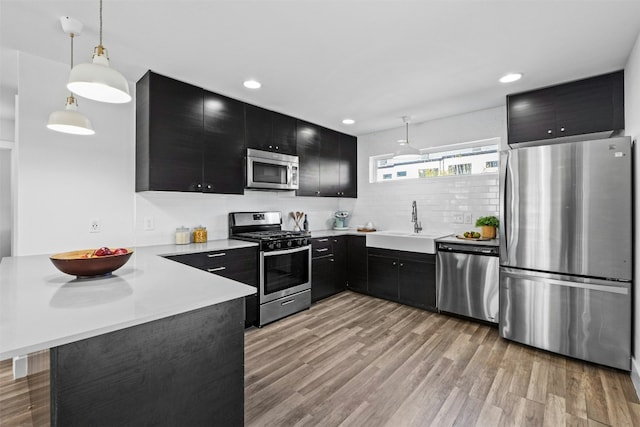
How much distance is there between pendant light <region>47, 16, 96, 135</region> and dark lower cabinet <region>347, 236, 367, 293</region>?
328cm

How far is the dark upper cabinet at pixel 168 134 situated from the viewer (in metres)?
2.66

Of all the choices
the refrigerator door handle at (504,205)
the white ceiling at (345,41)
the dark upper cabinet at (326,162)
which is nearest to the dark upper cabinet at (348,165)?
the dark upper cabinet at (326,162)

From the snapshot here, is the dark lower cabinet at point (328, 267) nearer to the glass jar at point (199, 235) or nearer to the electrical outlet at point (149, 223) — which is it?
the glass jar at point (199, 235)

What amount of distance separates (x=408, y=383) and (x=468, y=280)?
1.57 meters

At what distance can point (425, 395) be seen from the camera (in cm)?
203

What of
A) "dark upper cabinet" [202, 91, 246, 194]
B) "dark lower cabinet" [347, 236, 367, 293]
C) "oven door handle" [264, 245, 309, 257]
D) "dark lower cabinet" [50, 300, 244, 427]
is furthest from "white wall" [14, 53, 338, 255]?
"dark lower cabinet" [347, 236, 367, 293]

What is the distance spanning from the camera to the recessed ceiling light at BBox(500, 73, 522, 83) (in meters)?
2.67

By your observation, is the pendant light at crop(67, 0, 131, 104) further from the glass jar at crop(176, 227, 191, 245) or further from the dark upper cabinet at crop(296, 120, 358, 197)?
the dark upper cabinet at crop(296, 120, 358, 197)

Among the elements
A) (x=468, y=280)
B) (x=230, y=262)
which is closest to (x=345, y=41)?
(x=230, y=262)

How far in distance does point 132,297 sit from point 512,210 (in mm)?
3038

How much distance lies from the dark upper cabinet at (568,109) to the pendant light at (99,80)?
3.39 metres

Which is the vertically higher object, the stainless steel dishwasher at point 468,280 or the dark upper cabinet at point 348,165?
the dark upper cabinet at point 348,165

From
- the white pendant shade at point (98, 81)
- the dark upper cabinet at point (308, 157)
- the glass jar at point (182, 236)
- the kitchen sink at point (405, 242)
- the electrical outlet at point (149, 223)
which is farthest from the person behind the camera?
the dark upper cabinet at point (308, 157)

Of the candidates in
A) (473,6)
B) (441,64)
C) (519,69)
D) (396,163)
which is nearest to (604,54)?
(519,69)
